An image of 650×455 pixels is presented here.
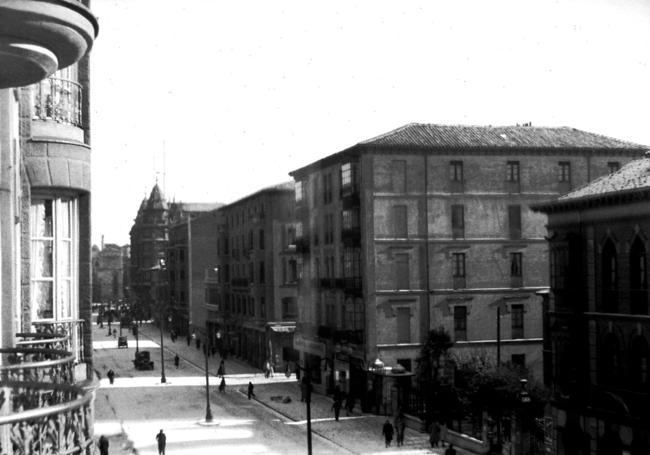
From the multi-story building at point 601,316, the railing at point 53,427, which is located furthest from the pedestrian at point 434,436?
the railing at point 53,427

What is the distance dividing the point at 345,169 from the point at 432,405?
14370 mm

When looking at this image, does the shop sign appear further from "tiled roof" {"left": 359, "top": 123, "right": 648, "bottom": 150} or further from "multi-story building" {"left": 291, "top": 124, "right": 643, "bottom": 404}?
"tiled roof" {"left": 359, "top": 123, "right": 648, "bottom": 150}

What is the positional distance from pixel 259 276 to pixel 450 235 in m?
23.0

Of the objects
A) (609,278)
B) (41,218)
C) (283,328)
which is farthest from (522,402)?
(283,328)

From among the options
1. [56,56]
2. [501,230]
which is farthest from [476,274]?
[56,56]

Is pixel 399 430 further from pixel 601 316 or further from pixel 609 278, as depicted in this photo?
pixel 609 278

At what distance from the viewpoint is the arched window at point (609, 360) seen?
102 ft

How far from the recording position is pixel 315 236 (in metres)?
53.9

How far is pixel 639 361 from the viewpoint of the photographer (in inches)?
1166

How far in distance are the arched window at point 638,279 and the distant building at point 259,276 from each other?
33.2 meters

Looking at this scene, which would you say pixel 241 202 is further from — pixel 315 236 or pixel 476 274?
pixel 476 274

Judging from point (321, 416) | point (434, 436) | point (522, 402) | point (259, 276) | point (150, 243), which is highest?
point (150, 243)

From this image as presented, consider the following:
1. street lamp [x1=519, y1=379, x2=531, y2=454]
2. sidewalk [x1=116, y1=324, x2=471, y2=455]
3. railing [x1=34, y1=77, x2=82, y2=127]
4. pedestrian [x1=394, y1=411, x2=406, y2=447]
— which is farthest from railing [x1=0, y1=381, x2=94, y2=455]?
pedestrian [x1=394, y1=411, x2=406, y2=447]

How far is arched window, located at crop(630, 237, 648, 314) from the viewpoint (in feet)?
96.7
